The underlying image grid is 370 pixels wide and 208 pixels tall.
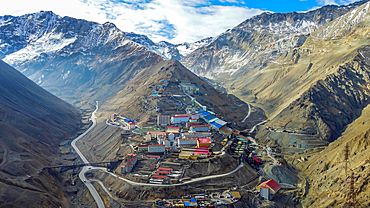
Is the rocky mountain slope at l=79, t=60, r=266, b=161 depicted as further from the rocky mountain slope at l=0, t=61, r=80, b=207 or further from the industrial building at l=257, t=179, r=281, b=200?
the industrial building at l=257, t=179, r=281, b=200

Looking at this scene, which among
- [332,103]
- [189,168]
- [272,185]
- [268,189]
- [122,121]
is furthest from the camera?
[332,103]

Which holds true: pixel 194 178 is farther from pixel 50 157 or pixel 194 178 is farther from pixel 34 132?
pixel 34 132

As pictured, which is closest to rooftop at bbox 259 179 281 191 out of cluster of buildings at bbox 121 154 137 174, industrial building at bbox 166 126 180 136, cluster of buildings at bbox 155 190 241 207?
→ cluster of buildings at bbox 155 190 241 207

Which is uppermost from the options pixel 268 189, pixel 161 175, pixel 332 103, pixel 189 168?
pixel 332 103

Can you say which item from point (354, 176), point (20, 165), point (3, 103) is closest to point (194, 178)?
point (354, 176)

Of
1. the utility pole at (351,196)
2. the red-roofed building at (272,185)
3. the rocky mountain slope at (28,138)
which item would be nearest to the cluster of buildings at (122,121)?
the rocky mountain slope at (28,138)

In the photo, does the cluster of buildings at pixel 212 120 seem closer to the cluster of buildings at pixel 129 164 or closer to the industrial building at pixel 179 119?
the industrial building at pixel 179 119

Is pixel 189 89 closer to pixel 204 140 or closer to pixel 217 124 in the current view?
pixel 217 124

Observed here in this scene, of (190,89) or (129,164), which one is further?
(190,89)

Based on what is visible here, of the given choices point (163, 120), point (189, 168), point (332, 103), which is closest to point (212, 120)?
point (163, 120)

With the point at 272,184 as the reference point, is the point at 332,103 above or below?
above
